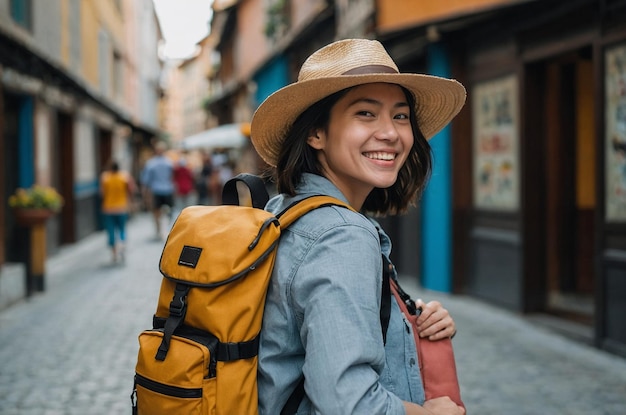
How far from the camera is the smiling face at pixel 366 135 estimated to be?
1828mm

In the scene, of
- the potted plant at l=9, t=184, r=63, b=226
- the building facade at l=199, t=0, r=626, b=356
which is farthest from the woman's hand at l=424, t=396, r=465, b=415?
the potted plant at l=9, t=184, r=63, b=226

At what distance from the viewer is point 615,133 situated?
6.15 metres

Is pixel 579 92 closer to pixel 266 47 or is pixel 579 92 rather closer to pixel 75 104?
pixel 75 104

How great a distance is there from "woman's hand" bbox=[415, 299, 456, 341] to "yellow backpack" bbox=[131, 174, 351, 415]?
1.35ft

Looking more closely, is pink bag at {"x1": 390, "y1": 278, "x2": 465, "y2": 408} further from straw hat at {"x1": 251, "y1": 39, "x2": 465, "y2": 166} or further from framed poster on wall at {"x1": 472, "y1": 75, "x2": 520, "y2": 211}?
framed poster on wall at {"x1": 472, "y1": 75, "x2": 520, "y2": 211}

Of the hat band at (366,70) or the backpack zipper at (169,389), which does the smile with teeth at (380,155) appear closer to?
the hat band at (366,70)

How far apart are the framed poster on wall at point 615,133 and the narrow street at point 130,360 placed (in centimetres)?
121

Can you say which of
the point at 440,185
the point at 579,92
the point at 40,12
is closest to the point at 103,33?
the point at 40,12

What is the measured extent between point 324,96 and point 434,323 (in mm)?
620

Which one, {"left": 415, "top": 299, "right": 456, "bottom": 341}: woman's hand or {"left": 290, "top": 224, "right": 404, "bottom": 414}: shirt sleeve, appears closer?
{"left": 290, "top": 224, "right": 404, "bottom": 414}: shirt sleeve

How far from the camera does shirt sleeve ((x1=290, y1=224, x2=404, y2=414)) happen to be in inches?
57.8

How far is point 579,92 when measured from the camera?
26.3ft

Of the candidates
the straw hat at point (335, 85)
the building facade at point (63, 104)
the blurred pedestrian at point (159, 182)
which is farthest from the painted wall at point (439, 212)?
the blurred pedestrian at point (159, 182)

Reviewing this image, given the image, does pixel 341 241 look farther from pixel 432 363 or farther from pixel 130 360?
pixel 130 360
